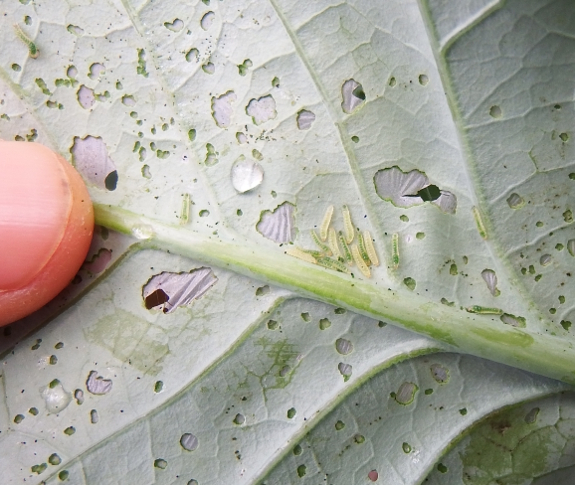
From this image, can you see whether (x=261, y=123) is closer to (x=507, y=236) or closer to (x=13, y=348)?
(x=507, y=236)

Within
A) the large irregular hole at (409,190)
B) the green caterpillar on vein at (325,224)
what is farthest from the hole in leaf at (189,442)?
the large irregular hole at (409,190)

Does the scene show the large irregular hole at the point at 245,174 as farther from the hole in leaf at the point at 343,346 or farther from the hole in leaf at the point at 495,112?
the hole in leaf at the point at 495,112

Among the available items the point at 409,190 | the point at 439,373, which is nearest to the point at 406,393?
the point at 439,373

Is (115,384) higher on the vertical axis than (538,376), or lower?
higher

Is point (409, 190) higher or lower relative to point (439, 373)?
higher

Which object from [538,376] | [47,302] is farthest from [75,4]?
[538,376]

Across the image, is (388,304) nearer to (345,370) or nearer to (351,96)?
(345,370)

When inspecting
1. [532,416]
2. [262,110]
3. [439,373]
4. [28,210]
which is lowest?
[532,416]
